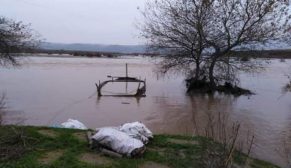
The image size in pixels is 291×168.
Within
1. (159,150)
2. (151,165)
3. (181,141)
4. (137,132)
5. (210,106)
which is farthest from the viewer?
(210,106)

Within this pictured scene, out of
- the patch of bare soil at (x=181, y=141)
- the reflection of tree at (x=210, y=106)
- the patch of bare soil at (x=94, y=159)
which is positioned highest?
the patch of bare soil at (x=94, y=159)

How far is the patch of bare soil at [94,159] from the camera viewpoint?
287 inches

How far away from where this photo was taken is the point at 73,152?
310 inches

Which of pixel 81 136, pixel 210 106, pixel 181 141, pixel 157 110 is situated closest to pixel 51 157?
pixel 81 136

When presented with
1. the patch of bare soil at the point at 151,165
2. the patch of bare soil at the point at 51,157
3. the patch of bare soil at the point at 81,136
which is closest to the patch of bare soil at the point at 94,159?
the patch of bare soil at the point at 51,157

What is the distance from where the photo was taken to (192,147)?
8.86m

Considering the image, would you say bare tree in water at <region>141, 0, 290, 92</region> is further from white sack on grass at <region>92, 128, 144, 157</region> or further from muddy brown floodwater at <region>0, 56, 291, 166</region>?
white sack on grass at <region>92, 128, 144, 157</region>

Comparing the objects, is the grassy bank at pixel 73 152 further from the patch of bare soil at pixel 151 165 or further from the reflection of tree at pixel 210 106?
the reflection of tree at pixel 210 106

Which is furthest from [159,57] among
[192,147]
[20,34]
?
[192,147]

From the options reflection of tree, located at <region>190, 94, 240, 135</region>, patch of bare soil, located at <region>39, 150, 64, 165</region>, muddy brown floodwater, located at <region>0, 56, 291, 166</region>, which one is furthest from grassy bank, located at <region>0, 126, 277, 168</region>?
reflection of tree, located at <region>190, 94, 240, 135</region>

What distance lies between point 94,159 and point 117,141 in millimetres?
557

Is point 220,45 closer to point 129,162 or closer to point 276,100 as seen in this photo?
point 276,100

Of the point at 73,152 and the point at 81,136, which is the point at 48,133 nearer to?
the point at 81,136

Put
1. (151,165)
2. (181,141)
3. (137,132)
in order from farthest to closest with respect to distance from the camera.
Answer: (181,141) → (137,132) → (151,165)
